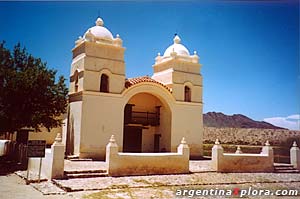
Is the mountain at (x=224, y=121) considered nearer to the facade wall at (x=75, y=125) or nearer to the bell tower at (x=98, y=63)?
the bell tower at (x=98, y=63)

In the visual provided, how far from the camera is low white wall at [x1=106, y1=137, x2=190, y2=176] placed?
13219mm

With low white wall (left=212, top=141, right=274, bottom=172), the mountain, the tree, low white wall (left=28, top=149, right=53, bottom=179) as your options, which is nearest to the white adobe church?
the tree

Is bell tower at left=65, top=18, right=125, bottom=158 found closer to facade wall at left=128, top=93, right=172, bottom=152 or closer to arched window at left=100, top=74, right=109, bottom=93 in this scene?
arched window at left=100, top=74, right=109, bottom=93

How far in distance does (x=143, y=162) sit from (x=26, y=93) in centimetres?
708

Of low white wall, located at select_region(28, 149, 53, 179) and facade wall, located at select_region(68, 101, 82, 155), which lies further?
facade wall, located at select_region(68, 101, 82, 155)

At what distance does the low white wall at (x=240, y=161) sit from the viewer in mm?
15930

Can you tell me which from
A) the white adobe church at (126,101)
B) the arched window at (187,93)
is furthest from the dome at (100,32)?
the arched window at (187,93)

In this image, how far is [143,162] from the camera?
13.9m

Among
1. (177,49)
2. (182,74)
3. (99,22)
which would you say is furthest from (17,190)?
(177,49)

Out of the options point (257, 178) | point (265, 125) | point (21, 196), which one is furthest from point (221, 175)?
point (265, 125)

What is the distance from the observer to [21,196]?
961cm

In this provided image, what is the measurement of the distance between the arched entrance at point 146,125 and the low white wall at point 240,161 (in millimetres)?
4786

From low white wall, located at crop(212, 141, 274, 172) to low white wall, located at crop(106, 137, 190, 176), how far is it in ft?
6.16

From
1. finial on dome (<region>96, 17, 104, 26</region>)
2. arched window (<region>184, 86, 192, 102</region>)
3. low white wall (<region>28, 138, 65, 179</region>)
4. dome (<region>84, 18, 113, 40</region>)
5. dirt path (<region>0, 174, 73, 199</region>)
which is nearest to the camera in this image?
dirt path (<region>0, 174, 73, 199</region>)
